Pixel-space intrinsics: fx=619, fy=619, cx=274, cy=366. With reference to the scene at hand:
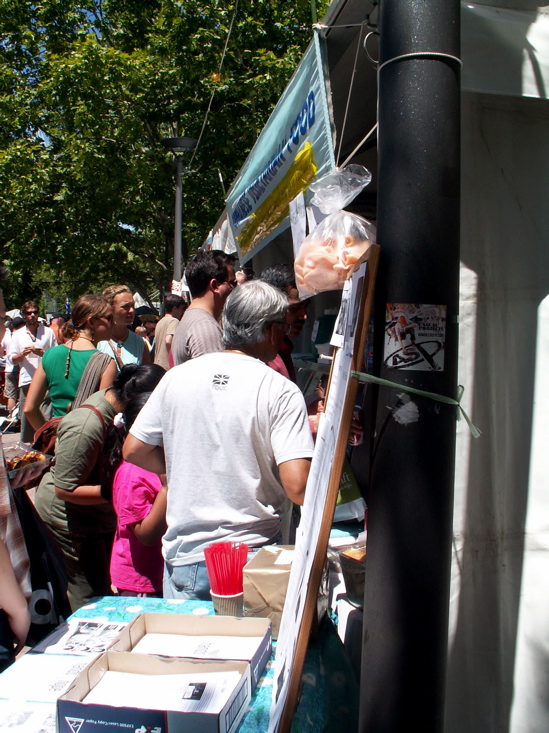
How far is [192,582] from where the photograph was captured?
7.50 ft

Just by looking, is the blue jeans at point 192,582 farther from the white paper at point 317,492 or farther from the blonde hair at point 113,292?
the blonde hair at point 113,292

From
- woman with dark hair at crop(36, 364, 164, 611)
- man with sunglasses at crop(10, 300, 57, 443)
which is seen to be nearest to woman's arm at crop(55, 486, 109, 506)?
woman with dark hair at crop(36, 364, 164, 611)

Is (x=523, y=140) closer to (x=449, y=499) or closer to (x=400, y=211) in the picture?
(x=400, y=211)

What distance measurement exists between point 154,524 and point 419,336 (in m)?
1.62

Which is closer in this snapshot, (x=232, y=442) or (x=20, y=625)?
(x=20, y=625)

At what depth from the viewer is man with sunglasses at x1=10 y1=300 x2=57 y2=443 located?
9680mm

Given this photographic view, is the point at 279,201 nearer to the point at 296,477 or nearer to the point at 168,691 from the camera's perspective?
the point at 296,477

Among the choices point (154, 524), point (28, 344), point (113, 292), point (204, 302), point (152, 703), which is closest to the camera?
point (152, 703)

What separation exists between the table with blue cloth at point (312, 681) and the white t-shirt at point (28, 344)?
26.8ft

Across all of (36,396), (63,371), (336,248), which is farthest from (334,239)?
(36,396)

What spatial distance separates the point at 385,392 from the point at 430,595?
1.69 feet

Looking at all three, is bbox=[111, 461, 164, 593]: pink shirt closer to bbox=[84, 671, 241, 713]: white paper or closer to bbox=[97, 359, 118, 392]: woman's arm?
bbox=[84, 671, 241, 713]: white paper

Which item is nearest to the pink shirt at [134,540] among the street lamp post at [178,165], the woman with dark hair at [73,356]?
the woman with dark hair at [73,356]

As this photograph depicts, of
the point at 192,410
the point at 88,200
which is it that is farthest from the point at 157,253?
the point at 192,410
